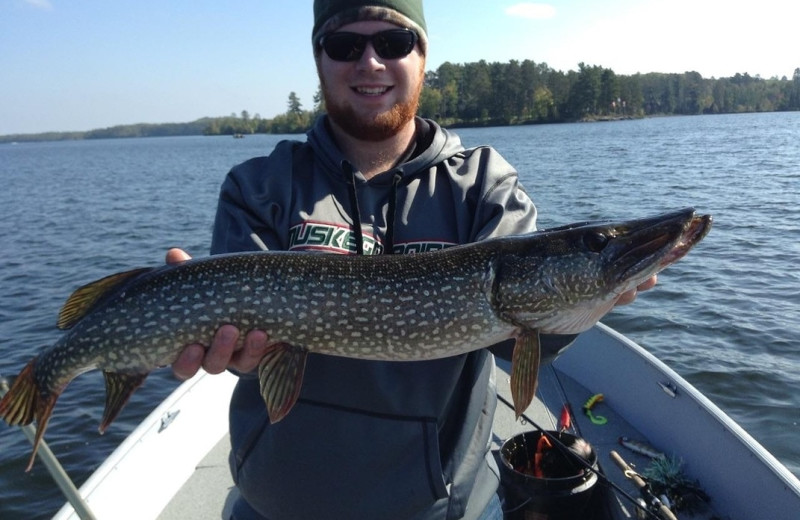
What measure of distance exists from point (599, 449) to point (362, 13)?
11.3 feet

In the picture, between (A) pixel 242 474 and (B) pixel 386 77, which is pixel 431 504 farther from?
(B) pixel 386 77

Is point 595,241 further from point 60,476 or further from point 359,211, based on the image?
point 60,476

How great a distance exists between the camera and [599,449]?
4.39m

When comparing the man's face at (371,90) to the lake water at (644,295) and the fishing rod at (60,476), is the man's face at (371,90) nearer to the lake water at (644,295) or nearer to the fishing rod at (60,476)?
the fishing rod at (60,476)

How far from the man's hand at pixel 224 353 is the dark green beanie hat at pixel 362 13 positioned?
1296 mm

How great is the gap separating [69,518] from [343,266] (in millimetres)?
2121

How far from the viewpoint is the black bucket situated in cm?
326


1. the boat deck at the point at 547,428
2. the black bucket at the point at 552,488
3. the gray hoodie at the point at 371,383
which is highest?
the gray hoodie at the point at 371,383

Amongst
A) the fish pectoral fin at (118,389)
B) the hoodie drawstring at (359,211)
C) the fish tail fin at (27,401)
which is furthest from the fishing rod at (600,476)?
the fish tail fin at (27,401)

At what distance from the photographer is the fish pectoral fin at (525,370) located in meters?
2.36

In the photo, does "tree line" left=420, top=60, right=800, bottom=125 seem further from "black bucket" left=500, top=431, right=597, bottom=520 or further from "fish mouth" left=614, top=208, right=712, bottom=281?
"fish mouth" left=614, top=208, right=712, bottom=281

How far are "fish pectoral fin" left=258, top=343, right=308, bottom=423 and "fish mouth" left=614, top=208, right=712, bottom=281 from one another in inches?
52.7

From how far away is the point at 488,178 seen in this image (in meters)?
2.56

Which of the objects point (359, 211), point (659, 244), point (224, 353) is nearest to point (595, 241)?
point (659, 244)
